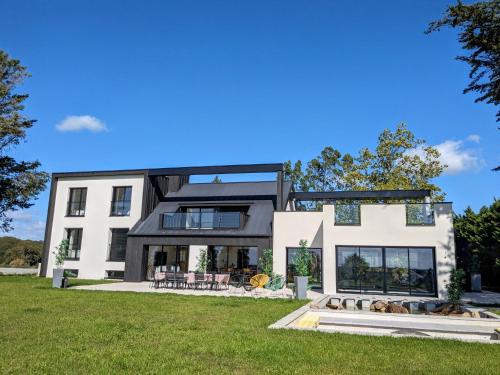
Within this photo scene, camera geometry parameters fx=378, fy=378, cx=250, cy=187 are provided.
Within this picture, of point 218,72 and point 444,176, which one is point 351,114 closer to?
point 218,72

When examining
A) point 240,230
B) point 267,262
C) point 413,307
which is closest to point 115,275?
point 240,230

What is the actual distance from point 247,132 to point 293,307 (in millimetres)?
12998

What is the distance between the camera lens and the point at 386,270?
17.4 m

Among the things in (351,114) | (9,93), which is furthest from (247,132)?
(9,93)

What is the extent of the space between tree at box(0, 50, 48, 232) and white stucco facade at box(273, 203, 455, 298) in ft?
69.5

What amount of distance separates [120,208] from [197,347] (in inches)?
768

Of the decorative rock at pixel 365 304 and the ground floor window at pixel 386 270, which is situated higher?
the ground floor window at pixel 386 270

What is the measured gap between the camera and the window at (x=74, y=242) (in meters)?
24.7

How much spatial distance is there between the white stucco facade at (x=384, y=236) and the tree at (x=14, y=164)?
833 inches

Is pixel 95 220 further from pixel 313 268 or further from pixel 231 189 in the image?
pixel 313 268

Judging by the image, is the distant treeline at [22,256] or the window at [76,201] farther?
the distant treeline at [22,256]

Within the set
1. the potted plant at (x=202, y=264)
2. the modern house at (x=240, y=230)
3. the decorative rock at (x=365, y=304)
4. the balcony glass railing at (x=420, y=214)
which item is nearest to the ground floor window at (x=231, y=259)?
the modern house at (x=240, y=230)

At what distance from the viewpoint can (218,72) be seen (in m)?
18.0

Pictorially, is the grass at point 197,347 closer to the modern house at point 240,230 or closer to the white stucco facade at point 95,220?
the modern house at point 240,230
